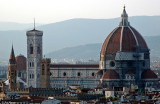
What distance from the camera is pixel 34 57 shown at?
6713 inches

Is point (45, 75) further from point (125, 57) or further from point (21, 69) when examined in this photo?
point (21, 69)

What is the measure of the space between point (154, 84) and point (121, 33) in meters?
11.4

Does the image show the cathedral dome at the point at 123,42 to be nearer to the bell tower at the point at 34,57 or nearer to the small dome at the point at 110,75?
the small dome at the point at 110,75

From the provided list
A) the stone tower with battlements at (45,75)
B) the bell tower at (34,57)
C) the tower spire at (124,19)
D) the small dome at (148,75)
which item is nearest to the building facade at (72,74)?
the bell tower at (34,57)

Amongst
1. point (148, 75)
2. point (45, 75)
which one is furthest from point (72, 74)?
point (45, 75)

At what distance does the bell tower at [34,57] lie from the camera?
168 meters

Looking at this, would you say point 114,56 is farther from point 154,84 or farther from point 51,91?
point 51,91

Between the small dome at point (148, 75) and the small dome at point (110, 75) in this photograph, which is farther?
the small dome at point (110, 75)

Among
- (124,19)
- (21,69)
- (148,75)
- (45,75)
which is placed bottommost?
(45,75)

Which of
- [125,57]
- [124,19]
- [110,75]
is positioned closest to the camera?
[110,75]

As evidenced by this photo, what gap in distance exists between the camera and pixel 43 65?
14700 cm

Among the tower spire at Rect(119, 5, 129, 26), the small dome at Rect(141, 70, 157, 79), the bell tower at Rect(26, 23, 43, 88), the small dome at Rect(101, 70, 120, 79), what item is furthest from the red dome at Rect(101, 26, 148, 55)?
the bell tower at Rect(26, 23, 43, 88)

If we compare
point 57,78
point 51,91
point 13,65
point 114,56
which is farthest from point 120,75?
point 51,91

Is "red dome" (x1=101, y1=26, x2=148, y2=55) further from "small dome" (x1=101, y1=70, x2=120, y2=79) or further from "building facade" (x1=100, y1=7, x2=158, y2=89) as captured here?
"small dome" (x1=101, y1=70, x2=120, y2=79)
